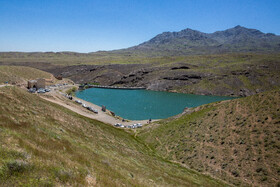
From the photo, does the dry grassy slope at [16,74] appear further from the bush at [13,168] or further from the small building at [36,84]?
the bush at [13,168]

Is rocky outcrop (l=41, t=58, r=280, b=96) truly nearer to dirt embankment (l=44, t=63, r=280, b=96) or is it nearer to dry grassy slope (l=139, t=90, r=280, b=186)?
dirt embankment (l=44, t=63, r=280, b=96)

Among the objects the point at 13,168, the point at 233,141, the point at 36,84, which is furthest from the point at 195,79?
the point at 13,168

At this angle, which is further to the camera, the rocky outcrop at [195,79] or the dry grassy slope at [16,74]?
the rocky outcrop at [195,79]

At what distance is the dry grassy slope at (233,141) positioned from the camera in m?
22.0

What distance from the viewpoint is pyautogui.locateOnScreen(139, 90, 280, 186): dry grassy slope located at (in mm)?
21984

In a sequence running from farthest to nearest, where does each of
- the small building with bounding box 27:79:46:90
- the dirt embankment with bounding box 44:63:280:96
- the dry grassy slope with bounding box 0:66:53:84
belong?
the dirt embankment with bounding box 44:63:280:96 → the dry grassy slope with bounding box 0:66:53:84 → the small building with bounding box 27:79:46:90

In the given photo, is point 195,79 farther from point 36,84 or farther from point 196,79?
point 36,84

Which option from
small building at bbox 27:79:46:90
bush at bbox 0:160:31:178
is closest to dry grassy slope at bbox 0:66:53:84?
small building at bbox 27:79:46:90

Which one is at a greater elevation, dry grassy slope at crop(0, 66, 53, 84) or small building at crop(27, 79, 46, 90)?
dry grassy slope at crop(0, 66, 53, 84)

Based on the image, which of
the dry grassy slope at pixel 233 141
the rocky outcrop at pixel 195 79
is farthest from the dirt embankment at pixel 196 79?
the dry grassy slope at pixel 233 141

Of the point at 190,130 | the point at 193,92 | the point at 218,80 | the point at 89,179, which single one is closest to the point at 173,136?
the point at 190,130

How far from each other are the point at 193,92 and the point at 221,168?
4101 inches

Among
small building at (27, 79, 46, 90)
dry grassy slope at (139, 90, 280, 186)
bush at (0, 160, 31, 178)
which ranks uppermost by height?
bush at (0, 160, 31, 178)

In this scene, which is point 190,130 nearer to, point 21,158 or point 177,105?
point 21,158
